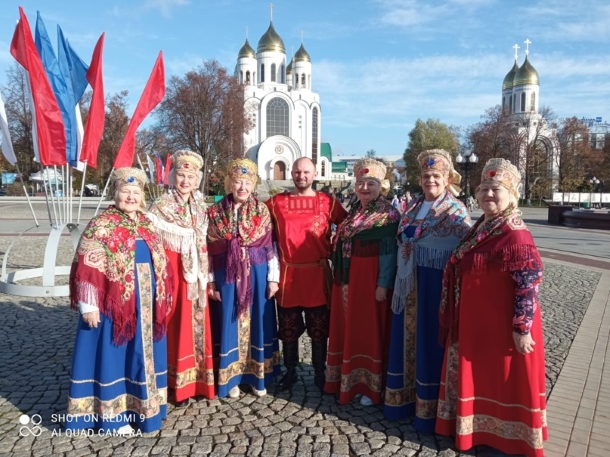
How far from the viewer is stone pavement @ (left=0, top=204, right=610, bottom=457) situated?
303 centimetres

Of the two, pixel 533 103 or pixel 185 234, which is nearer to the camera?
pixel 185 234

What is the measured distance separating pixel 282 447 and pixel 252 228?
160cm

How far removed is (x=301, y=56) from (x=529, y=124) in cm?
3168

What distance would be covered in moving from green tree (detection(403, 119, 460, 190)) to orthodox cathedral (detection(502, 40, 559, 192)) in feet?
21.5

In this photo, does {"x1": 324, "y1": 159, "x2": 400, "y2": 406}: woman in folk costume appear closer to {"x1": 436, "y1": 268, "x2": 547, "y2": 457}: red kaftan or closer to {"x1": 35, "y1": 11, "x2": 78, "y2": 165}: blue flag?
{"x1": 436, "y1": 268, "x2": 547, "y2": 457}: red kaftan

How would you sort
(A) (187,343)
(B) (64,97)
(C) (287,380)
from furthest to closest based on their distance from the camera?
(B) (64,97) → (C) (287,380) → (A) (187,343)

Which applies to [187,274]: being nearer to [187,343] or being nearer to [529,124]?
[187,343]

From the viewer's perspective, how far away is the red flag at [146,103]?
21.0 ft

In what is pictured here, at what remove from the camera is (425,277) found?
3242 millimetres

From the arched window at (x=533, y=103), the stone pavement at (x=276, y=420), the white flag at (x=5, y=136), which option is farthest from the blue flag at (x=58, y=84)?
the arched window at (x=533, y=103)

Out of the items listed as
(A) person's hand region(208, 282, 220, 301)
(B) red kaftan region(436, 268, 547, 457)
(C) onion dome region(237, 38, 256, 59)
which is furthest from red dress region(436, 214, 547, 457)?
(C) onion dome region(237, 38, 256, 59)

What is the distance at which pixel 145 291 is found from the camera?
3.11 metres

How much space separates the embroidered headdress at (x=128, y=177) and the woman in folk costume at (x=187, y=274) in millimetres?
374

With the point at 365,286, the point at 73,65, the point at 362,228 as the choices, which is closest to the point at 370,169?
the point at 362,228
